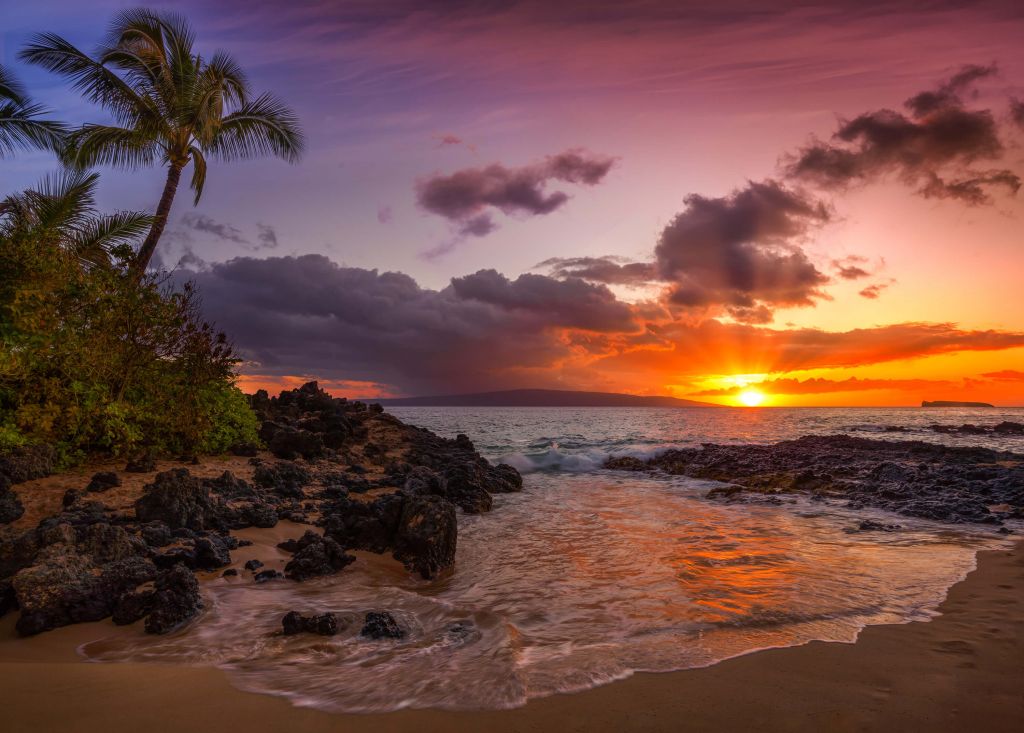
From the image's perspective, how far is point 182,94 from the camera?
18.8 meters

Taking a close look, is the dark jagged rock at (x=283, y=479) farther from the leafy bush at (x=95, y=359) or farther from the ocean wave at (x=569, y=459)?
the ocean wave at (x=569, y=459)

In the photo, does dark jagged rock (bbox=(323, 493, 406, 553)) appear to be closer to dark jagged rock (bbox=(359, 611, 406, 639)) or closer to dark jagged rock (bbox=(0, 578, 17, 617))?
dark jagged rock (bbox=(359, 611, 406, 639))

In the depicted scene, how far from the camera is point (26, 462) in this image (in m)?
9.66

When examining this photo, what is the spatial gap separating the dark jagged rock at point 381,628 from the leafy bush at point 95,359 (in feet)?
30.1

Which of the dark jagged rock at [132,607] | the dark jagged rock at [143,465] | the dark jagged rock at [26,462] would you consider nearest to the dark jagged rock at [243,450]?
the dark jagged rock at [143,465]

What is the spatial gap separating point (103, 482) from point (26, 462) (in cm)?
143

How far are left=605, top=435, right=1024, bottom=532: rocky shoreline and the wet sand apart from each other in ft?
25.7

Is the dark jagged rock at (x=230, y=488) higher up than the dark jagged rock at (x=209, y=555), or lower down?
higher up

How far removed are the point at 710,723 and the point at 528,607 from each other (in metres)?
3.14

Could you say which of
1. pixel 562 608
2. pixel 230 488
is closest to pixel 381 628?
pixel 562 608

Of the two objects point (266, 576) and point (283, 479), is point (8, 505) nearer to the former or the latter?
point (266, 576)

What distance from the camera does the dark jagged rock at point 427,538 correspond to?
812 cm

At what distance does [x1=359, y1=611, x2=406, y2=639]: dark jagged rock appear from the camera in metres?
5.24

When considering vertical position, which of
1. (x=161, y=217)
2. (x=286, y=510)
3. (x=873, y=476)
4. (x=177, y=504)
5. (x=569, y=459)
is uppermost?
(x=161, y=217)
